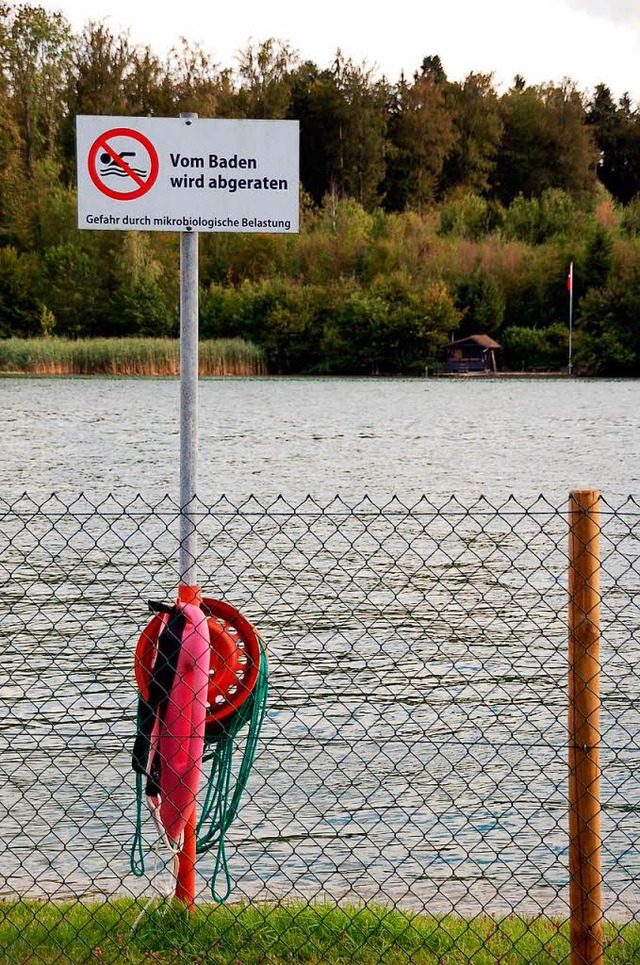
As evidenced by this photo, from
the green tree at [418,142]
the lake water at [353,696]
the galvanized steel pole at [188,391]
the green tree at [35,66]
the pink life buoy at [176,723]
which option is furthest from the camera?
the green tree at [418,142]

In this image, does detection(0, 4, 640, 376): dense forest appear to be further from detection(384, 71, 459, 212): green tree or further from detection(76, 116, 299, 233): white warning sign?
detection(76, 116, 299, 233): white warning sign

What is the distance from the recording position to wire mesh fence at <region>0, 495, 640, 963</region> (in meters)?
5.28

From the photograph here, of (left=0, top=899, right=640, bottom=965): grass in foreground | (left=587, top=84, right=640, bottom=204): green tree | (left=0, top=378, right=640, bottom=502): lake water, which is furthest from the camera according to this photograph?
(left=587, top=84, right=640, bottom=204): green tree

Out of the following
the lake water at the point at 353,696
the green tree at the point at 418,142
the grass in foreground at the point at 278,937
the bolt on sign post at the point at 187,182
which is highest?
the green tree at the point at 418,142

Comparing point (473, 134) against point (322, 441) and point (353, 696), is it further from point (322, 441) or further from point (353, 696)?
point (353, 696)

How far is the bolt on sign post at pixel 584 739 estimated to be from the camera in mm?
4742

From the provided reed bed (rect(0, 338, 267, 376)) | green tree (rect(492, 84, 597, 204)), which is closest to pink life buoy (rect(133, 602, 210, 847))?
reed bed (rect(0, 338, 267, 376))

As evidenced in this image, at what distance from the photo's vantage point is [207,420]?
4766cm

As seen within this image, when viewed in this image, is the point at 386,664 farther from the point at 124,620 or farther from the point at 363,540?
the point at 363,540

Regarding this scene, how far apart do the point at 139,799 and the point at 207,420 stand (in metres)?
42.4

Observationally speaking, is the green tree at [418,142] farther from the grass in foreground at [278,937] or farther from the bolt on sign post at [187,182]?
the grass in foreground at [278,937]

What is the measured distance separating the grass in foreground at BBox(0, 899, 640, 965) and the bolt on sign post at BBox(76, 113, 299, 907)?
116 cm

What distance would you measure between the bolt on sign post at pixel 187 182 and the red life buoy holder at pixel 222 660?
12 centimetres

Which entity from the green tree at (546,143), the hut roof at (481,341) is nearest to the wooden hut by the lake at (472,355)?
the hut roof at (481,341)
